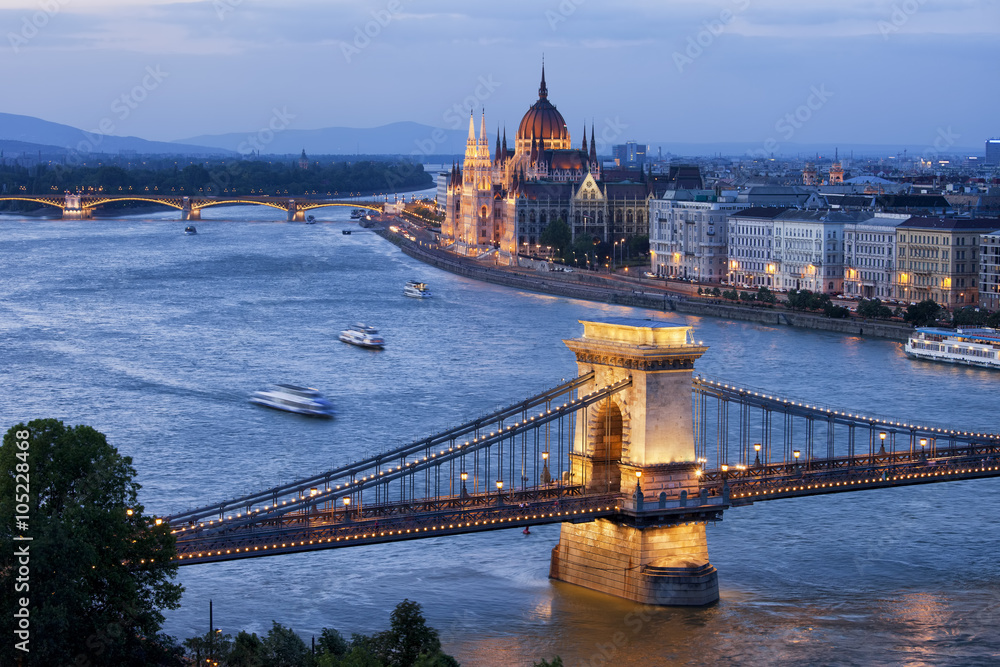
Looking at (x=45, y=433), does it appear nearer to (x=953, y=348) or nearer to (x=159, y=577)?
(x=159, y=577)

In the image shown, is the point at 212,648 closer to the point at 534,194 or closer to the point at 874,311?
the point at 874,311

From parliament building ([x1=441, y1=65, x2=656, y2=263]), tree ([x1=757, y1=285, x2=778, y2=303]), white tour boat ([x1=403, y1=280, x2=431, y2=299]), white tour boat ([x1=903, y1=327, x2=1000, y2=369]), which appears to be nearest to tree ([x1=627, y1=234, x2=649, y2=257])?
parliament building ([x1=441, y1=65, x2=656, y2=263])

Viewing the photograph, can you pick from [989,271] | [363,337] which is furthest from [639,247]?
[363,337]

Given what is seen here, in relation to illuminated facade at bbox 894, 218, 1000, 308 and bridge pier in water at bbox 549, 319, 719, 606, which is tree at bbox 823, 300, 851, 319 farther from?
bridge pier in water at bbox 549, 319, 719, 606

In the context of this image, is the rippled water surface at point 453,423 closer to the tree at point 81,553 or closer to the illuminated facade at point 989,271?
the tree at point 81,553

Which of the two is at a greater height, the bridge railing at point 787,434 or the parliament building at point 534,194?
the parliament building at point 534,194

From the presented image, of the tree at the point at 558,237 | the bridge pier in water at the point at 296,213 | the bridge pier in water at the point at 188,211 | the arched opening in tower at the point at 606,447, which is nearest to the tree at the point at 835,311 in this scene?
the tree at the point at 558,237

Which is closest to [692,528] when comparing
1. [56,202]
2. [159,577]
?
[159,577]
